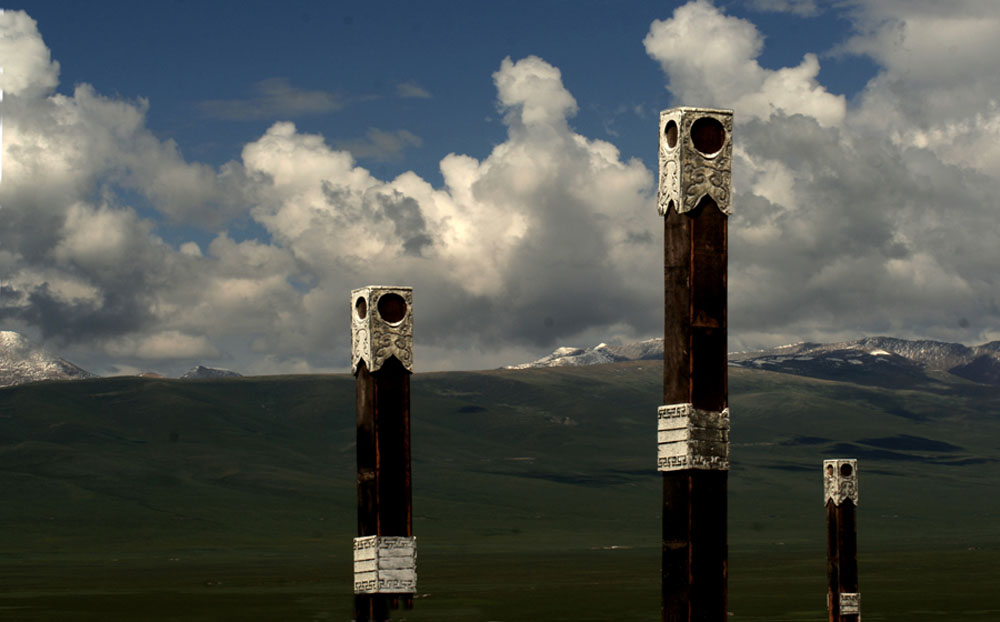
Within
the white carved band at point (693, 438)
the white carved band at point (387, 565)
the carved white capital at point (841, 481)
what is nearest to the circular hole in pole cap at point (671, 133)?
the white carved band at point (693, 438)

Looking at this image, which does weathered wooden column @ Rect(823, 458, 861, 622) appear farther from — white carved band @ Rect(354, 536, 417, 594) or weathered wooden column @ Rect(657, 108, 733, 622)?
weathered wooden column @ Rect(657, 108, 733, 622)

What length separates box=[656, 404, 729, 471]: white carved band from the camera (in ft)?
38.8

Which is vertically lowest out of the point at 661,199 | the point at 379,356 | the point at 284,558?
the point at 284,558

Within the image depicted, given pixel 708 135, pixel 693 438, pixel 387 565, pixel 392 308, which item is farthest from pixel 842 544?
pixel 708 135

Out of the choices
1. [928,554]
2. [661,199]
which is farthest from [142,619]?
[928,554]

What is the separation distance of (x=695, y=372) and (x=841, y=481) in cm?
1718

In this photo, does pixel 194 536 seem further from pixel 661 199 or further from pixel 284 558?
pixel 661 199

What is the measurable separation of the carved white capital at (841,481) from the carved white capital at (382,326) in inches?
558

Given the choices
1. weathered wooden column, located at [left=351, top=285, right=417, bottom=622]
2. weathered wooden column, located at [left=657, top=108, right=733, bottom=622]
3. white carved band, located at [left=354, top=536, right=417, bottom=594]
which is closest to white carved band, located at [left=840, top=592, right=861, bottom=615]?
weathered wooden column, located at [left=351, top=285, right=417, bottom=622]

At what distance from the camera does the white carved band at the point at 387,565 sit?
15.8 meters

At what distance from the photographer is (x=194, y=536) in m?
180

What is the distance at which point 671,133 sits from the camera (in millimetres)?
12234

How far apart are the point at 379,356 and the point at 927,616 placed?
43.4 meters

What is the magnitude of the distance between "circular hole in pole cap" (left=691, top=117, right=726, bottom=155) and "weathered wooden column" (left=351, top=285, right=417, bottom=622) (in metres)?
4.74
